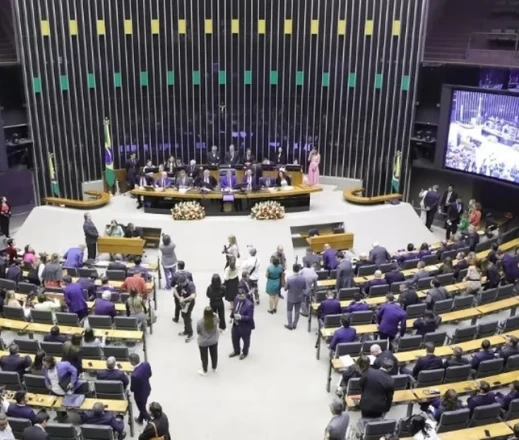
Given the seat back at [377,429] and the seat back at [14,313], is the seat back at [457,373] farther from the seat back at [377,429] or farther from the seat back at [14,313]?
the seat back at [14,313]

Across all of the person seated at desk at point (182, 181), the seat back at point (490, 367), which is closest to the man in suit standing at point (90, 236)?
the person seated at desk at point (182, 181)

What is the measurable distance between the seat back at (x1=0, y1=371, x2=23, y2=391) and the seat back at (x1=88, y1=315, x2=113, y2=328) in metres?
1.88

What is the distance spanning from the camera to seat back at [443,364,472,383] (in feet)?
28.7

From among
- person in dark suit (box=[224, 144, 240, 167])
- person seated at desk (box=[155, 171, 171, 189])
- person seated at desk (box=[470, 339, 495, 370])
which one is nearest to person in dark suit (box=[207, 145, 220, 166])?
person in dark suit (box=[224, 144, 240, 167])

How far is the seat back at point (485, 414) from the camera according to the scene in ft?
25.9

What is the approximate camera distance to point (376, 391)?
26.1ft

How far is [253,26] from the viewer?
18938 mm

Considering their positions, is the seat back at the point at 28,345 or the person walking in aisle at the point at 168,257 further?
the person walking in aisle at the point at 168,257

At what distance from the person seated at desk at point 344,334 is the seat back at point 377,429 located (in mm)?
1911

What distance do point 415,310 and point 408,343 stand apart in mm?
1266

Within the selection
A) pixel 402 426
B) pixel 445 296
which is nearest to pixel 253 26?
pixel 445 296

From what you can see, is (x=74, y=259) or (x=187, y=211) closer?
(x=74, y=259)

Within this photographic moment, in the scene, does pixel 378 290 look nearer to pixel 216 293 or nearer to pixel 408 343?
pixel 408 343

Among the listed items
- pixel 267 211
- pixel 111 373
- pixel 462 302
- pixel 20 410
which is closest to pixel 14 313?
pixel 111 373
